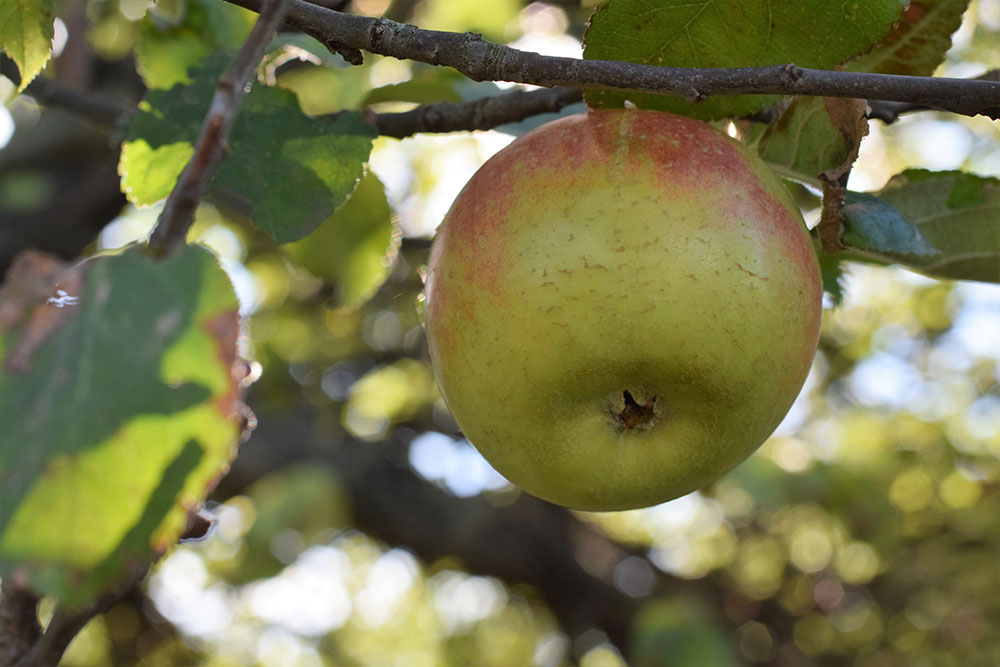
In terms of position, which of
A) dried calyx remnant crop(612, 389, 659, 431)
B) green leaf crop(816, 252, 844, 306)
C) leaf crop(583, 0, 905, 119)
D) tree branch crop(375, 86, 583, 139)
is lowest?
green leaf crop(816, 252, 844, 306)

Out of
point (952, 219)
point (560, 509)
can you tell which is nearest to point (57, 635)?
point (952, 219)

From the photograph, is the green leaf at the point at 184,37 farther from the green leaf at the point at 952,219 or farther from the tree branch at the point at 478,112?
the green leaf at the point at 952,219

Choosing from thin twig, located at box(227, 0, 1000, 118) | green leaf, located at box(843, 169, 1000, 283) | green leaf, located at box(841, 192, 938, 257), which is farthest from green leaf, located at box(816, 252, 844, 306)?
thin twig, located at box(227, 0, 1000, 118)

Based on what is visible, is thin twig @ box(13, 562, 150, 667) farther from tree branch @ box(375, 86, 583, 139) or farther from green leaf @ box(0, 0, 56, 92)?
tree branch @ box(375, 86, 583, 139)

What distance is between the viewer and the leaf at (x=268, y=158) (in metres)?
0.77

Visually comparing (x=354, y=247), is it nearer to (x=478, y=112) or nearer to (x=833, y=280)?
(x=478, y=112)

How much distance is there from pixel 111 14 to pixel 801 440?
9.44 ft

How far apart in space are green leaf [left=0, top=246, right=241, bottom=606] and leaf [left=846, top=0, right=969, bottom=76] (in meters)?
0.59

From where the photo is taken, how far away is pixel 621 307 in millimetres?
526

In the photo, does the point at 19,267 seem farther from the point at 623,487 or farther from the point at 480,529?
the point at 480,529

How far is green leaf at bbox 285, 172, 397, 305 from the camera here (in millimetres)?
1056

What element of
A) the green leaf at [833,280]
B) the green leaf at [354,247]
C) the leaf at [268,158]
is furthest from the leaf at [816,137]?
the green leaf at [354,247]

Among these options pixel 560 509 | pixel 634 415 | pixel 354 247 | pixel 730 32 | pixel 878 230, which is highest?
pixel 730 32

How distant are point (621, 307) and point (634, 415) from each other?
12 cm
